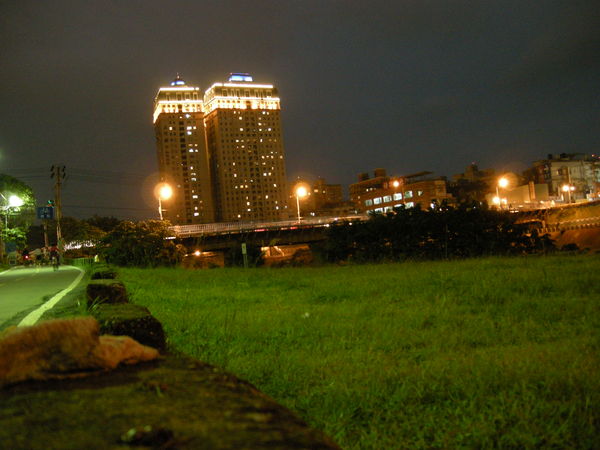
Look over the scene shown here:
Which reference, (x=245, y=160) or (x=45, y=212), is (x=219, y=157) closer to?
(x=245, y=160)

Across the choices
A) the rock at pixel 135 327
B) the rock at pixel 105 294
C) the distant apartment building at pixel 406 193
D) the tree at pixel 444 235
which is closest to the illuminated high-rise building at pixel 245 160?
the distant apartment building at pixel 406 193

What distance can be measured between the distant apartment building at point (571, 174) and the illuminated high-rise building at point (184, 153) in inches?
2793

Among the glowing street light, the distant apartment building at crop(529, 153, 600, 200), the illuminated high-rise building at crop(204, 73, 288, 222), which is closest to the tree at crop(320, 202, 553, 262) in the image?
the glowing street light

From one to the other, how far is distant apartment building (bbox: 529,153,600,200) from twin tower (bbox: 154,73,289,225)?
5549cm

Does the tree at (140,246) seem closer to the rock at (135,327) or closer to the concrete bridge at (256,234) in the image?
the concrete bridge at (256,234)

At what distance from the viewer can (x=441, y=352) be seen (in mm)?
4977

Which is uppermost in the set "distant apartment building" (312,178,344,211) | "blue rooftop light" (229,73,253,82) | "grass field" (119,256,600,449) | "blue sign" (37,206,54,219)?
"blue rooftop light" (229,73,253,82)

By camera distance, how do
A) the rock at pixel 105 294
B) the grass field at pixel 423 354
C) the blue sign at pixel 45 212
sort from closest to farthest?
the grass field at pixel 423 354 → the rock at pixel 105 294 → the blue sign at pixel 45 212

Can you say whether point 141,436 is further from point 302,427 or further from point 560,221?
point 560,221

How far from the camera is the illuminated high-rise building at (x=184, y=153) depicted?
340 ft

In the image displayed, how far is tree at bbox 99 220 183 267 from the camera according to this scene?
27136 mm

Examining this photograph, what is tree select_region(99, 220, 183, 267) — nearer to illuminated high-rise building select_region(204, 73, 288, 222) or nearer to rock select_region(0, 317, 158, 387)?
rock select_region(0, 317, 158, 387)

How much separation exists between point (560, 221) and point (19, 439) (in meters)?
57.4

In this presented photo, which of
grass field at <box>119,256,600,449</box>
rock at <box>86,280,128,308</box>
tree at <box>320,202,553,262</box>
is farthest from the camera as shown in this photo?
tree at <box>320,202,553,262</box>
